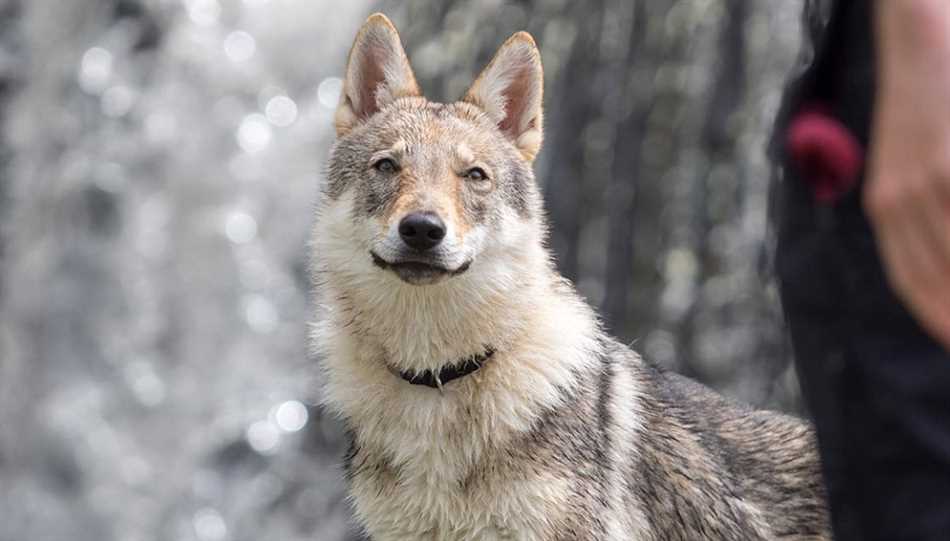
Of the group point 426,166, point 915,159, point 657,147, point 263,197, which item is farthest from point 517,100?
point 263,197

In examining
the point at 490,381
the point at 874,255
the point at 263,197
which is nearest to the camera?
the point at 874,255

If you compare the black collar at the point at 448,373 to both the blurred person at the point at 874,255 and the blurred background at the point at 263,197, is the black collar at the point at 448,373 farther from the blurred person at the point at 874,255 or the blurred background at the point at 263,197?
the blurred background at the point at 263,197

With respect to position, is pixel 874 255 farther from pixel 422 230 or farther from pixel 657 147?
pixel 657 147

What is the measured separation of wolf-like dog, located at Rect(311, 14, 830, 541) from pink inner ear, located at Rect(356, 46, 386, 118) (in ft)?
0.11

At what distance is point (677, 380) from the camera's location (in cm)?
442

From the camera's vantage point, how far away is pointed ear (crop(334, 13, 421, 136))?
4.38m

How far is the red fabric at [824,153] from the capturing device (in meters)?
1.90

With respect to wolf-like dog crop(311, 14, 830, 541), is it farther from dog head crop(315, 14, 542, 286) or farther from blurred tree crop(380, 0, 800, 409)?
blurred tree crop(380, 0, 800, 409)

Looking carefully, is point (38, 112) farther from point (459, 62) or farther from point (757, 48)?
point (757, 48)

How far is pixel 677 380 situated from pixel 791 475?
518mm

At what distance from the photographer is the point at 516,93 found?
4398 mm

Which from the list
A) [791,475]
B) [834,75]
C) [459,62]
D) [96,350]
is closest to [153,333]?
[96,350]

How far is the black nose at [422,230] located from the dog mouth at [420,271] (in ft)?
Answer: 0.17

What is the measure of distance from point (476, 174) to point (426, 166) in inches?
7.0
